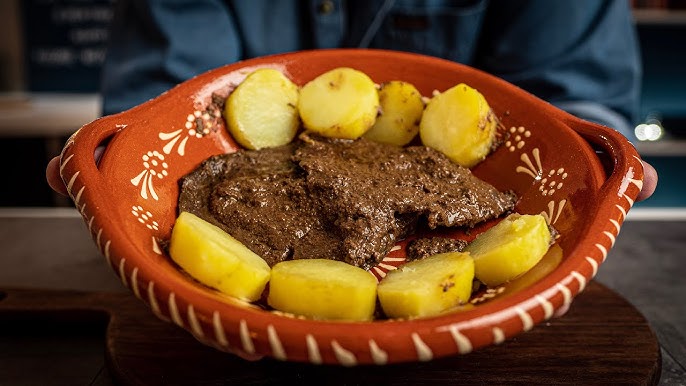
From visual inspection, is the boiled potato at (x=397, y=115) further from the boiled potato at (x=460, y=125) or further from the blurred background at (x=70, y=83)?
the blurred background at (x=70, y=83)

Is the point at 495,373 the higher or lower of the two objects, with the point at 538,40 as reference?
lower

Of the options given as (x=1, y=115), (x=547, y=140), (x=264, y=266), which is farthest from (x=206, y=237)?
(x=1, y=115)

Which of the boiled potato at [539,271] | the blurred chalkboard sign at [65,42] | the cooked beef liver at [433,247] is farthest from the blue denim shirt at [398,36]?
the blurred chalkboard sign at [65,42]

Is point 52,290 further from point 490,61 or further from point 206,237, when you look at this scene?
point 490,61

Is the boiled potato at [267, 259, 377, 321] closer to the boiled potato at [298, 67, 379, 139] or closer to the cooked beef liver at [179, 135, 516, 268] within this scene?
the cooked beef liver at [179, 135, 516, 268]

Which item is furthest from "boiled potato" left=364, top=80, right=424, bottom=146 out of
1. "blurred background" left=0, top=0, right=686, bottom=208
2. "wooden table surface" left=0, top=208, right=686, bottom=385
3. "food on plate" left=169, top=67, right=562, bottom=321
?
"blurred background" left=0, top=0, right=686, bottom=208
